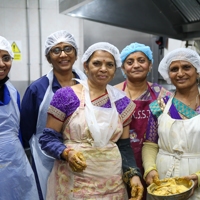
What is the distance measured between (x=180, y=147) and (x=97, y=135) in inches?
16.2

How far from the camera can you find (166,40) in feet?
9.49

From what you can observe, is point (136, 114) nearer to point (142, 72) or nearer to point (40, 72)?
point (142, 72)

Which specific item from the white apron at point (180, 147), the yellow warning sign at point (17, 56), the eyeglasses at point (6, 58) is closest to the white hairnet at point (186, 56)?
the white apron at point (180, 147)

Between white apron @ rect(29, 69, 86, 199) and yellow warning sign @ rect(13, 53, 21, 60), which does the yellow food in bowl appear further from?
yellow warning sign @ rect(13, 53, 21, 60)

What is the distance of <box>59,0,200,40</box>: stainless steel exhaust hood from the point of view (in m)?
1.75

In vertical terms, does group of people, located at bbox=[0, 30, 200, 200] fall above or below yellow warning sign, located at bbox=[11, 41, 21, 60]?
below

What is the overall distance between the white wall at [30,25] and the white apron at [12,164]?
1325 mm

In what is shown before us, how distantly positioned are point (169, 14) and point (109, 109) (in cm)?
114

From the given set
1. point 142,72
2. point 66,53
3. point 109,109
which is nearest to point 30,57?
point 66,53

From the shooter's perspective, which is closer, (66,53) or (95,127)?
(95,127)

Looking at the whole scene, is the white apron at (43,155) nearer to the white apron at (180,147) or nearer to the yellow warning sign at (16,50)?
the white apron at (180,147)

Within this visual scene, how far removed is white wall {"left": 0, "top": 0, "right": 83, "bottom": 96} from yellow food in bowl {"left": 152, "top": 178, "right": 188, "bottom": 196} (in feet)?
6.31

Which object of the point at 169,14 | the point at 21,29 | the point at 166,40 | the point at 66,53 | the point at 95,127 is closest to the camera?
the point at 95,127

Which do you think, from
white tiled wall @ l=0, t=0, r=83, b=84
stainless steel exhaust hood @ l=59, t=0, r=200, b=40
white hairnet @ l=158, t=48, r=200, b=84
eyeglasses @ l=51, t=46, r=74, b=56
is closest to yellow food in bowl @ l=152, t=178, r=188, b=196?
white hairnet @ l=158, t=48, r=200, b=84
